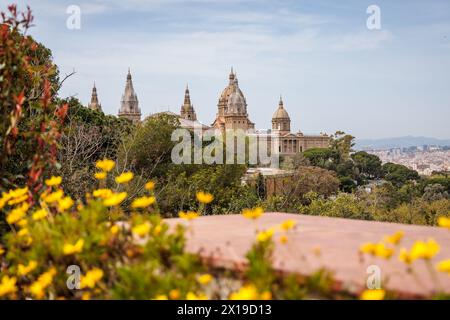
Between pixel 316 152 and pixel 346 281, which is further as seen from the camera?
pixel 316 152

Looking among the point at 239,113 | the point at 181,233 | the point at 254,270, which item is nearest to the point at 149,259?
the point at 181,233

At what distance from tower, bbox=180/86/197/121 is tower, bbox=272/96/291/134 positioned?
59.6ft

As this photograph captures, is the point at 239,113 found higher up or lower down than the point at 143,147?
higher up

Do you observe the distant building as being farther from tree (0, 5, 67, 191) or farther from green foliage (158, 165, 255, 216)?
tree (0, 5, 67, 191)

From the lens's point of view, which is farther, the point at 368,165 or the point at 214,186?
the point at 368,165

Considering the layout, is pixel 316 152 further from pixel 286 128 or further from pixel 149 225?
pixel 149 225

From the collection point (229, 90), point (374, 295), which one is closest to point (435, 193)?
point (374, 295)

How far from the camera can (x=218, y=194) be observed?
26766 mm

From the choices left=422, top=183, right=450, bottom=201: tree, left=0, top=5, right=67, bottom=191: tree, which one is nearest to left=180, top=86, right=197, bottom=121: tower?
left=422, top=183, right=450, bottom=201: tree

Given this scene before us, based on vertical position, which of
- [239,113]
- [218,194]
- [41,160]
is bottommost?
[218,194]

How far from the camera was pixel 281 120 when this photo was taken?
124 metres

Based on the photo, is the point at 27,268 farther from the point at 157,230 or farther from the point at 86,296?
the point at 157,230

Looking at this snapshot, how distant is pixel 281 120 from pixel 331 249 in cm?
12205

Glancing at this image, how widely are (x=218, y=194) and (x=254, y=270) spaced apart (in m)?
24.3
